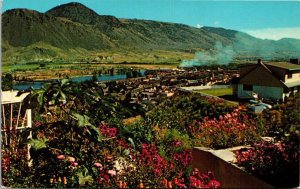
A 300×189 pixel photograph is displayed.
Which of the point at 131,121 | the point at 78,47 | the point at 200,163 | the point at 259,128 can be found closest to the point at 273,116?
the point at 259,128

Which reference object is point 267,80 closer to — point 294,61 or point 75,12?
point 294,61

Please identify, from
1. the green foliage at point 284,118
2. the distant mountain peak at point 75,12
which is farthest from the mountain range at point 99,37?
the green foliage at point 284,118

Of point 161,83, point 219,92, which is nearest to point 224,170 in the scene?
point 219,92

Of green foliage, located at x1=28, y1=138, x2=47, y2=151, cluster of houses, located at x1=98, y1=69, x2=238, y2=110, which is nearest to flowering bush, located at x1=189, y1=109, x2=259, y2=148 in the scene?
cluster of houses, located at x1=98, y1=69, x2=238, y2=110

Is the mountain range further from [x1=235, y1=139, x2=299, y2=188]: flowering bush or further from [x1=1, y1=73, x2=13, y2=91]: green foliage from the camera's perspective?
[x1=235, y1=139, x2=299, y2=188]: flowering bush

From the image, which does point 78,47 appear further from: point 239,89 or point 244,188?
point 244,188
